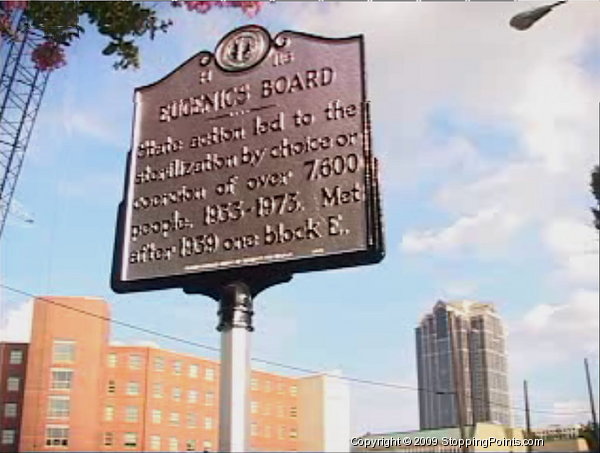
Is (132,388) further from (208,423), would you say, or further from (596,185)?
(596,185)

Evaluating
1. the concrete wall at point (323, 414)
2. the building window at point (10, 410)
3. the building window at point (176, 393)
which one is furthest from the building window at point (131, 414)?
the concrete wall at point (323, 414)

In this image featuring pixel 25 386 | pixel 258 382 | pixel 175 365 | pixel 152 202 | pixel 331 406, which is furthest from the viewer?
pixel 175 365

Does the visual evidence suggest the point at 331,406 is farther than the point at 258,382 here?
No

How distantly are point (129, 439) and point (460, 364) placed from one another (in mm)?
61097

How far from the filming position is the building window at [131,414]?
86438 mm

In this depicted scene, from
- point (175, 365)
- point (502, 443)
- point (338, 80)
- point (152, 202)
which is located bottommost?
point (502, 443)

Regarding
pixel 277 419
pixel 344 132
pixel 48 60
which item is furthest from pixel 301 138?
pixel 277 419

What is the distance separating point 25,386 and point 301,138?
74.6 m

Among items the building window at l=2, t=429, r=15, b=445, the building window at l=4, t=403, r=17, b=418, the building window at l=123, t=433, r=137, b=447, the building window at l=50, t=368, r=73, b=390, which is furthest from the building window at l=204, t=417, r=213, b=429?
the building window at l=4, t=403, r=17, b=418

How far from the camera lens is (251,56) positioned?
9.18 m

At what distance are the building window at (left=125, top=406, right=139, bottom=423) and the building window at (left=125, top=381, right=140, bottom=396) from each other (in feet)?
4.68

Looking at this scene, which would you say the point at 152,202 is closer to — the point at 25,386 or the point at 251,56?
the point at 251,56

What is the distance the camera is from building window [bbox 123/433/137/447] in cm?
8550

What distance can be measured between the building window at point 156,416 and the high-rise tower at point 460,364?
2286 inches
